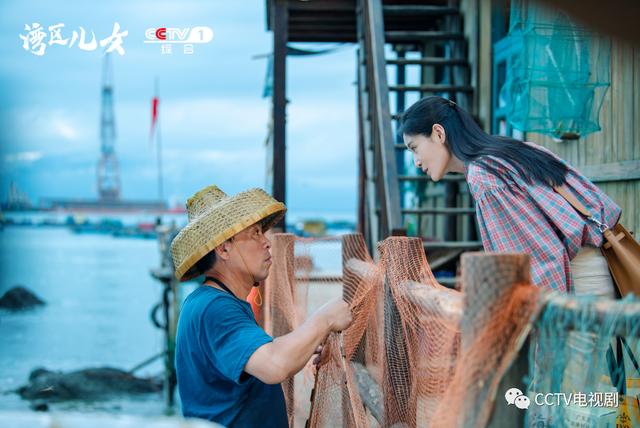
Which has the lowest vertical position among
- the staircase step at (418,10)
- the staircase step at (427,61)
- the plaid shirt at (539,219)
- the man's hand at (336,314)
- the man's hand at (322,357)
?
the man's hand at (322,357)

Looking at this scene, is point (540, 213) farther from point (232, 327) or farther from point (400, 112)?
point (400, 112)

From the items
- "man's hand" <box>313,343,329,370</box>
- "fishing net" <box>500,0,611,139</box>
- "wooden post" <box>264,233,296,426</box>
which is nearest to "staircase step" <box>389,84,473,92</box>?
"fishing net" <box>500,0,611,139</box>

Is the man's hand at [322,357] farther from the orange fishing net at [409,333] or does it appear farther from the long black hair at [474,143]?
the long black hair at [474,143]

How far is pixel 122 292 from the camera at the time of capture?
55406 millimetres

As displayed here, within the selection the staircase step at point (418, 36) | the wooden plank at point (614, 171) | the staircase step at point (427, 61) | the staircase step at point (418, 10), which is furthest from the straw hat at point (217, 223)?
the staircase step at point (418, 10)

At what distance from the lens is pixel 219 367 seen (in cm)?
234

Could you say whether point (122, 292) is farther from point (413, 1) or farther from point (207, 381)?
point (207, 381)

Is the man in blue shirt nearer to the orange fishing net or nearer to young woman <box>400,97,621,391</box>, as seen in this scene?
the orange fishing net

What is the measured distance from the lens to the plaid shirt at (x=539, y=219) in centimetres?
270

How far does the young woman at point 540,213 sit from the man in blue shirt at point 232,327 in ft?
2.22

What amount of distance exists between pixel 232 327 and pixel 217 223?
39cm

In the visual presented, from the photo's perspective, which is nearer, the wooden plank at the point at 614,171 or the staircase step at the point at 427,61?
the wooden plank at the point at 614,171

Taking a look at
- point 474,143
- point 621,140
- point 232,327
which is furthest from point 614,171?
point 232,327

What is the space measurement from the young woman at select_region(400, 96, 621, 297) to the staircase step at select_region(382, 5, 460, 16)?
516 cm
